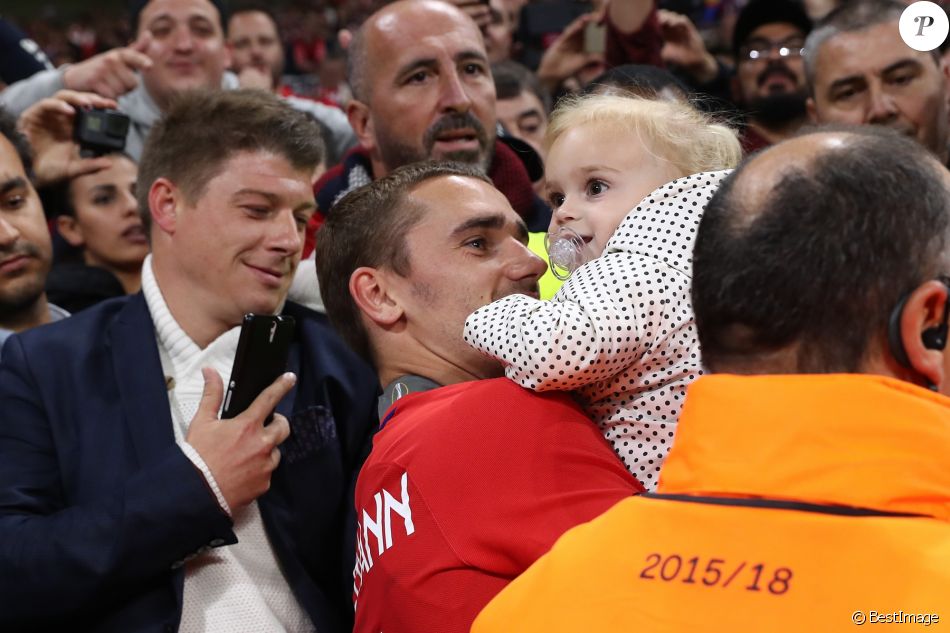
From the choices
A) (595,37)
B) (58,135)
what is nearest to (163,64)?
(58,135)

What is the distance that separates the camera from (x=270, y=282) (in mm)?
2924

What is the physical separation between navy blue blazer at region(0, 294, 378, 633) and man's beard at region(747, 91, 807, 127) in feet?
7.39

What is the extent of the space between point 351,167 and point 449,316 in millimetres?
1668

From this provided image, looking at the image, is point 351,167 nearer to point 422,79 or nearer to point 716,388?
point 422,79

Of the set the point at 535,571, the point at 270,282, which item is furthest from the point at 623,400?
the point at 270,282

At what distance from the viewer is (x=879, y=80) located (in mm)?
3615

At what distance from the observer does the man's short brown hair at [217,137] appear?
3.02 m

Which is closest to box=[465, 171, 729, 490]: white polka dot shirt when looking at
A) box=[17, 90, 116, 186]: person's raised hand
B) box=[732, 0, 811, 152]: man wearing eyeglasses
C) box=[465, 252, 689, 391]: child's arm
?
box=[465, 252, 689, 391]: child's arm

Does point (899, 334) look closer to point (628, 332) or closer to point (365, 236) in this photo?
point (628, 332)

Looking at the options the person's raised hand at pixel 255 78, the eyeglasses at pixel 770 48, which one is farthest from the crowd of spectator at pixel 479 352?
the person's raised hand at pixel 255 78

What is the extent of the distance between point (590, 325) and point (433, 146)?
200cm

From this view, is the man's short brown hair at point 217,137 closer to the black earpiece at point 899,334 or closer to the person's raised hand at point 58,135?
the person's raised hand at point 58,135

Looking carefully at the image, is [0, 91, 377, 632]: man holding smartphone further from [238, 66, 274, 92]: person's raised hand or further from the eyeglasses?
[238, 66, 274, 92]: person's raised hand

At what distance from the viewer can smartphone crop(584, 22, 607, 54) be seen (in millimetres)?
4852
